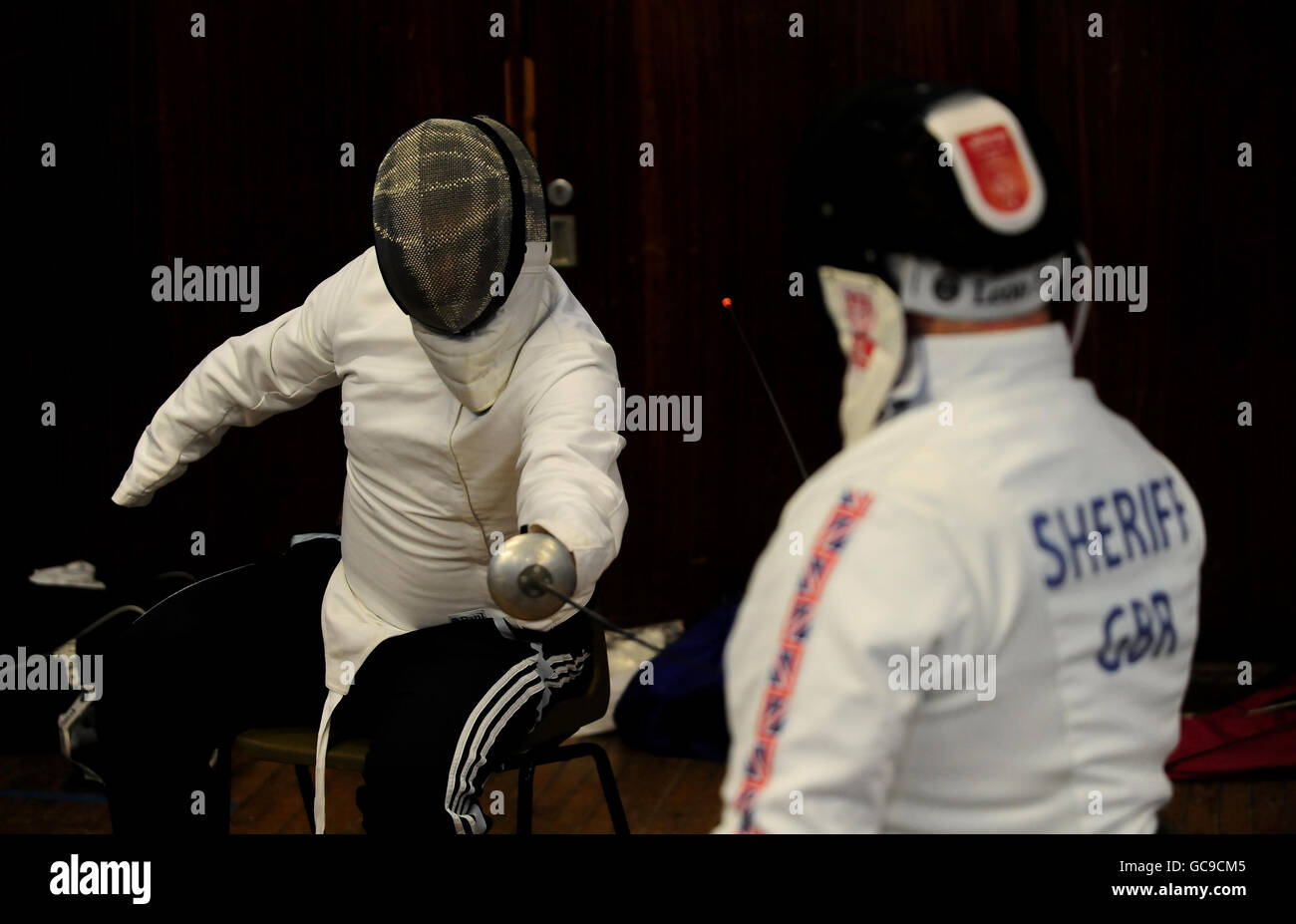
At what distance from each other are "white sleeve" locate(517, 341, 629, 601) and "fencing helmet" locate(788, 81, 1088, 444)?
656mm

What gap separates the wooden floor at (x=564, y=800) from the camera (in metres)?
2.97

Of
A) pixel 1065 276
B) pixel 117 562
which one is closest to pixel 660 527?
pixel 117 562

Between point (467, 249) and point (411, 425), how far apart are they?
10.7 inches

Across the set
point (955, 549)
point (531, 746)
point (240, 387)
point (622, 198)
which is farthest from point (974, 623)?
point (622, 198)

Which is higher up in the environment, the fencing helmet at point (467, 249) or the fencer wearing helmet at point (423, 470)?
the fencing helmet at point (467, 249)

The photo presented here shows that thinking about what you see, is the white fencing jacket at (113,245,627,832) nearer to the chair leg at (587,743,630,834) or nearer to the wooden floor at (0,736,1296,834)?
the chair leg at (587,743,630,834)

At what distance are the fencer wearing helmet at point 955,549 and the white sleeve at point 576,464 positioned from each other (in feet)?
2.17

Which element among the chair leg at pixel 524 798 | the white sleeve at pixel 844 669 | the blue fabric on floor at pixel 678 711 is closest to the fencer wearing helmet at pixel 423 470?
the chair leg at pixel 524 798

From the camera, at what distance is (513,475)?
2186 millimetres

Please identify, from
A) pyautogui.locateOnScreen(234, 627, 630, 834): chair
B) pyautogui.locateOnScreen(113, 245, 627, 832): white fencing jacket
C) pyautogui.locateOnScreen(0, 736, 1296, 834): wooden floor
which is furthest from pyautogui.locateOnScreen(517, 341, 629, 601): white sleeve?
pyautogui.locateOnScreen(0, 736, 1296, 834): wooden floor

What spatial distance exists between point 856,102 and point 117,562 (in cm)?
290

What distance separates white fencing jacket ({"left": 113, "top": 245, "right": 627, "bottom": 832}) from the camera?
2.10 meters

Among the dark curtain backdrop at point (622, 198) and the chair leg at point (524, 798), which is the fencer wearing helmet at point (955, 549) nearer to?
the chair leg at point (524, 798)
